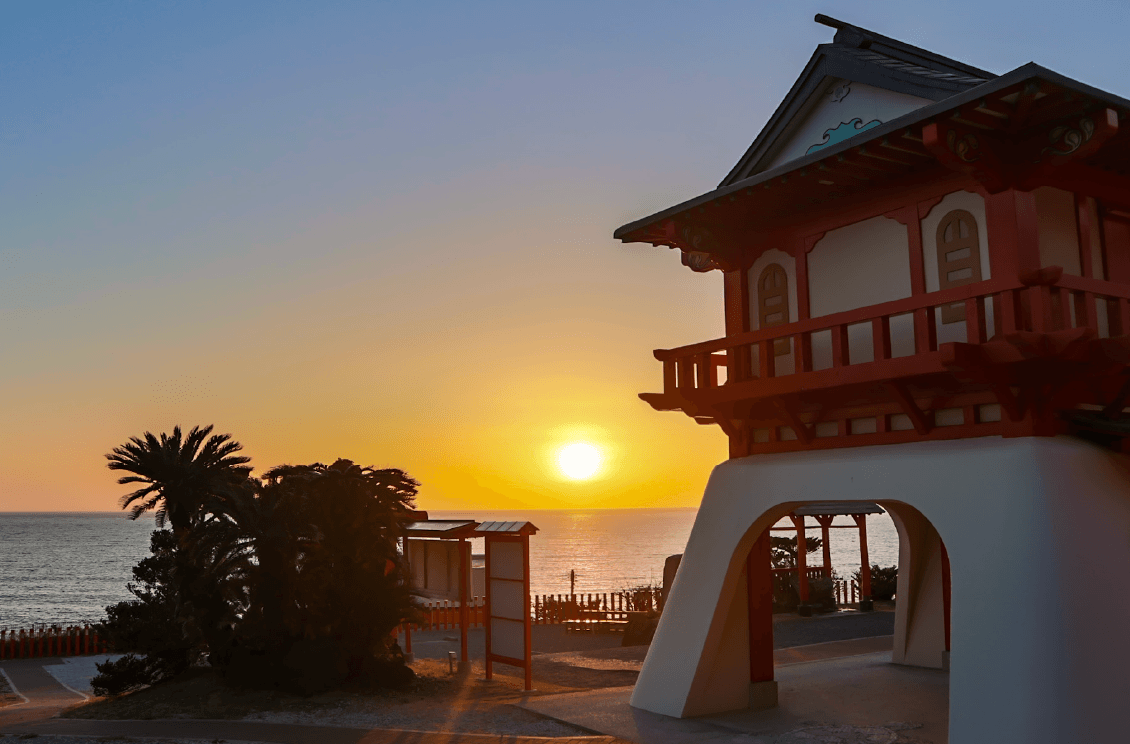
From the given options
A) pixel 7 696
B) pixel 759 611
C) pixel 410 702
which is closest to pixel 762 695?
pixel 759 611

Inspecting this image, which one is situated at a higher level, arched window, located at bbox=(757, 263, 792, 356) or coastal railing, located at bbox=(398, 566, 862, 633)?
arched window, located at bbox=(757, 263, 792, 356)

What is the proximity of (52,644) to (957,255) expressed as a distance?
1000 inches

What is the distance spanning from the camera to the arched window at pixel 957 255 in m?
11.6

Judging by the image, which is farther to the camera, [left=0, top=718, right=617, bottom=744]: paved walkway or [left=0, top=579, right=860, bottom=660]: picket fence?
[left=0, top=579, right=860, bottom=660]: picket fence

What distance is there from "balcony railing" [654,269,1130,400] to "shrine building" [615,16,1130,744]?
0.11ft

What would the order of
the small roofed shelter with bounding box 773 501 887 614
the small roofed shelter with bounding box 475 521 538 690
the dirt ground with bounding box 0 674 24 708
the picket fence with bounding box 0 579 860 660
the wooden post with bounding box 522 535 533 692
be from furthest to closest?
the small roofed shelter with bounding box 773 501 887 614, the picket fence with bounding box 0 579 860 660, the dirt ground with bounding box 0 674 24 708, the small roofed shelter with bounding box 475 521 538 690, the wooden post with bounding box 522 535 533 692

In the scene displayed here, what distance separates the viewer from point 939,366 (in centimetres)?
1070

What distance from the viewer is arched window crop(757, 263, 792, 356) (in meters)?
14.2

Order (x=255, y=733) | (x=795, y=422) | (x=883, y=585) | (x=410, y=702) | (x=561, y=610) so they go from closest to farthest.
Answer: (x=255, y=733), (x=795, y=422), (x=410, y=702), (x=561, y=610), (x=883, y=585)

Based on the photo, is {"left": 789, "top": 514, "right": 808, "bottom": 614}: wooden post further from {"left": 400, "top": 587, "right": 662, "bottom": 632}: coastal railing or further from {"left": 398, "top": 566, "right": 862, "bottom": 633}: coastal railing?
{"left": 400, "top": 587, "right": 662, "bottom": 632}: coastal railing

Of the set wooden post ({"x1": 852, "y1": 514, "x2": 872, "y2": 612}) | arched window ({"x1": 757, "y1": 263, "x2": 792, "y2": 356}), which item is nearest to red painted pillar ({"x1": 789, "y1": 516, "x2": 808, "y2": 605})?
wooden post ({"x1": 852, "y1": 514, "x2": 872, "y2": 612})

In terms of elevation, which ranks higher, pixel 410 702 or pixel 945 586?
pixel 945 586

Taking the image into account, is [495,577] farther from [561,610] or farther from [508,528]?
[561,610]

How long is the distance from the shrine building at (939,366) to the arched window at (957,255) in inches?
1.0
